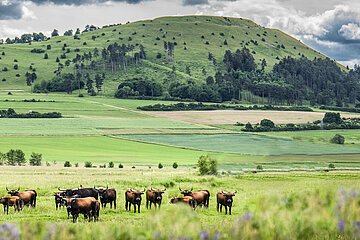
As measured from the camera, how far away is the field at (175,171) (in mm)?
6867

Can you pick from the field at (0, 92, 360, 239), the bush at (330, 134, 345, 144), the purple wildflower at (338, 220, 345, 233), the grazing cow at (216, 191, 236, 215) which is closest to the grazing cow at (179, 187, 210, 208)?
the field at (0, 92, 360, 239)

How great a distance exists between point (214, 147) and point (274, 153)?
13.0 metres

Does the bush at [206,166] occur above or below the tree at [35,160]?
above

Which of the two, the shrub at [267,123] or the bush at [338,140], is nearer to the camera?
the bush at [338,140]

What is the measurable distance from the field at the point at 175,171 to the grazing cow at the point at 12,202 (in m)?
0.49

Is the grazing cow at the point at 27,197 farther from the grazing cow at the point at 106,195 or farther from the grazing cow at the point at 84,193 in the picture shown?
the grazing cow at the point at 106,195

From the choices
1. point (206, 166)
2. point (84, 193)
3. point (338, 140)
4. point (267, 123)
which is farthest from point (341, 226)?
point (267, 123)

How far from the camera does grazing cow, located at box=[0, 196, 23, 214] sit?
29.5m

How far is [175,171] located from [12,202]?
41.7m

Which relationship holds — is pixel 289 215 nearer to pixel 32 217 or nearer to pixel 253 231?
pixel 253 231

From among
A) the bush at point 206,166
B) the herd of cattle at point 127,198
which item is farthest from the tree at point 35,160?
the herd of cattle at point 127,198

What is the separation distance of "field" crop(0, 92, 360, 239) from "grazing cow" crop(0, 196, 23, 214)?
49cm

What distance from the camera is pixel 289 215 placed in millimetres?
7117

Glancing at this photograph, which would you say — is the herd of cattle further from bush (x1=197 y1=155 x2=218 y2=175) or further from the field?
bush (x1=197 y1=155 x2=218 y2=175)
